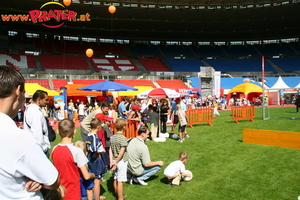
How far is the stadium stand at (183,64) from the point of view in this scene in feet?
143

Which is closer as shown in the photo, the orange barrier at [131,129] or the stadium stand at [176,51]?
the orange barrier at [131,129]

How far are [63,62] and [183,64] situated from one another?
19.9 metres

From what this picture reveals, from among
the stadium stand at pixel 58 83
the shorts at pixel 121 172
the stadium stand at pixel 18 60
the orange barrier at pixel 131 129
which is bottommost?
the shorts at pixel 121 172

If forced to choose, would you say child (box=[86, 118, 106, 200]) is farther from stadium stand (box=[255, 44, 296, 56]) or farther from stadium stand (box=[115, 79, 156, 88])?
stadium stand (box=[255, 44, 296, 56])

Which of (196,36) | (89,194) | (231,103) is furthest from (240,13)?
A: (89,194)

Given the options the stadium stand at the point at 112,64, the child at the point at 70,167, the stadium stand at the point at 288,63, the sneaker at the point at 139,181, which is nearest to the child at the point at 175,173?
the sneaker at the point at 139,181

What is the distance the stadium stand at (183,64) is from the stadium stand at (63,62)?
1420 centimetres

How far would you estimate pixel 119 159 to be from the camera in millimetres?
4738

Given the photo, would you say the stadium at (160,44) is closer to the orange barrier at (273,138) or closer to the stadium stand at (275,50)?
the stadium stand at (275,50)

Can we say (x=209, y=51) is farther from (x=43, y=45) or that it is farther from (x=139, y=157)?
(x=139, y=157)

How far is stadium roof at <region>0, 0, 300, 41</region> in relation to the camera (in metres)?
34.2

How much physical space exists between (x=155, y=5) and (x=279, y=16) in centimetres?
1934

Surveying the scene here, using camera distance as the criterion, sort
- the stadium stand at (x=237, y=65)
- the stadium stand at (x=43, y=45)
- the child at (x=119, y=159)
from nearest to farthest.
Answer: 1. the child at (x=119, y=159)
2. the stadium stand at (x=43, y=45)
3. the stadium stand at (x=237, y=65)

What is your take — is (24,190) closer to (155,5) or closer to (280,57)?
(155,5)
